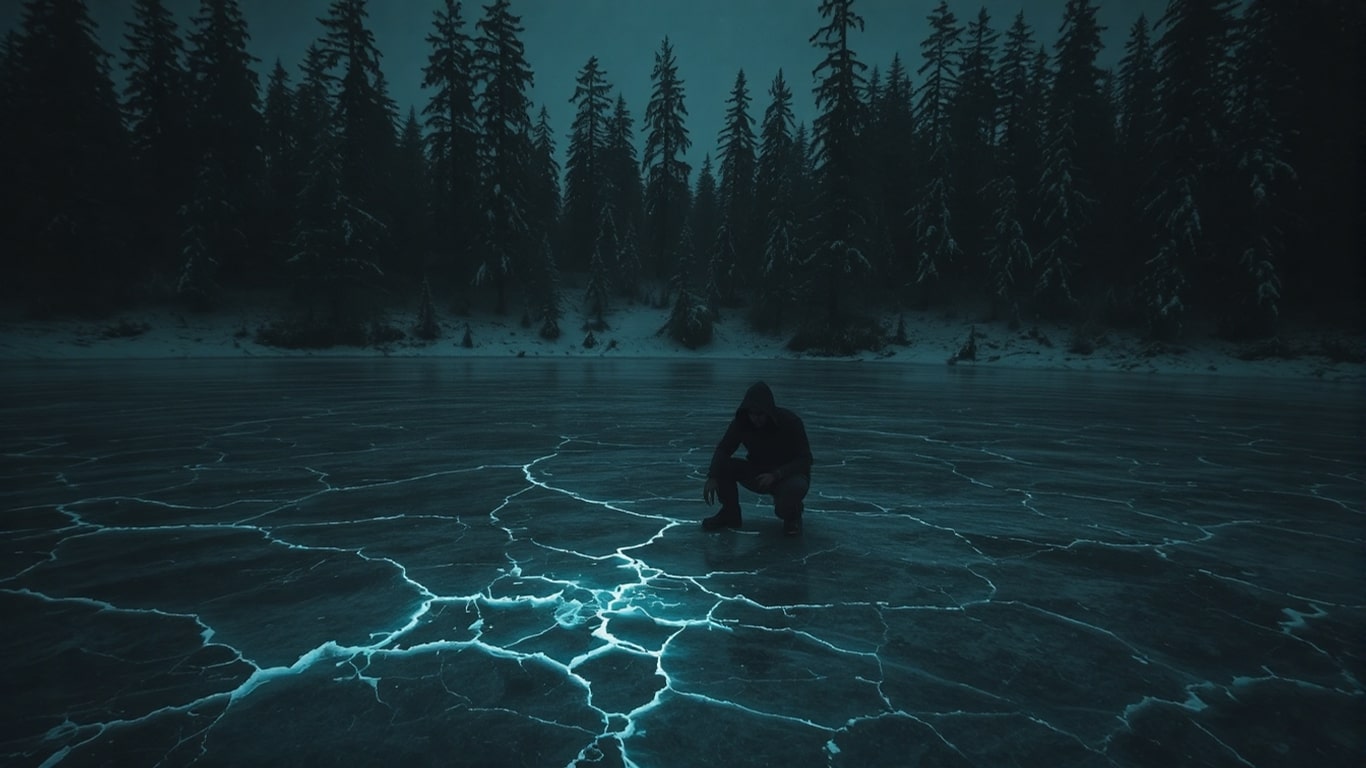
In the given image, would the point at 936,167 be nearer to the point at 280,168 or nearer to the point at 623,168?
the point at 623,168

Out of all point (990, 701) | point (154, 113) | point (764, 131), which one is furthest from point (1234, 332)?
point (154, 113)

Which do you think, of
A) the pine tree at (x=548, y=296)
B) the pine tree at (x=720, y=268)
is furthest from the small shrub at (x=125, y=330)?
the pine tree at (x=720, y=268)

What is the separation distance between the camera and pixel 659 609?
3254 mm

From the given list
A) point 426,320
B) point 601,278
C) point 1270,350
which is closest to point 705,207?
point 601,278

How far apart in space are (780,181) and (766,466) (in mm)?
31571

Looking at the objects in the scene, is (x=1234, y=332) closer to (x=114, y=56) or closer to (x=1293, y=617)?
(x=1293, y=617)

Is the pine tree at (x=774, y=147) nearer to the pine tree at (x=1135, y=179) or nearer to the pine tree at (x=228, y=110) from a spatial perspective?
the pine tree at (x=1135, y=179)

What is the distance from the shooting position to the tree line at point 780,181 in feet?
82.6

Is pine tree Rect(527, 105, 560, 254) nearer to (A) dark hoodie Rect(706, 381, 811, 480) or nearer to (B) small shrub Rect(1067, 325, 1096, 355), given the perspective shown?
(B) small shrub Rect(1067, 325, 1096, 355)

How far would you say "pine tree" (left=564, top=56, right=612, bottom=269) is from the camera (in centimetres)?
4069

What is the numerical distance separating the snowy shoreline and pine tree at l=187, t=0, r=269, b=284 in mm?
5519

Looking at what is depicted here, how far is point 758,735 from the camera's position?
7.30ft

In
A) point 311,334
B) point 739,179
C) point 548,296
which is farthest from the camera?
point 739,179

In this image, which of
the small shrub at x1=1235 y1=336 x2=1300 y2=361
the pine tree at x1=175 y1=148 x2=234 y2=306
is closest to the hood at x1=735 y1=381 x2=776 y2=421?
the small shrub at x1=1235 y1=336 x2=1300 y2=361
